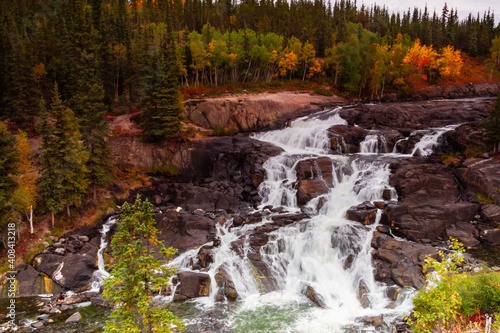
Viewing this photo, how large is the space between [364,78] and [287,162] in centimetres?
3175

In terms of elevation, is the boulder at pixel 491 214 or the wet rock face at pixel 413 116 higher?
the wet rock face at pixel 413 116

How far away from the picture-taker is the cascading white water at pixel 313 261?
16.4 meters

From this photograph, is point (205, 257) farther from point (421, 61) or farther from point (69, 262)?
point (421, 61)

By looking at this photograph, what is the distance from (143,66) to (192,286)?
33402 millimetres

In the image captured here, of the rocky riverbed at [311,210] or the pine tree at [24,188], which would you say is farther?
the pine tree at [24,188]

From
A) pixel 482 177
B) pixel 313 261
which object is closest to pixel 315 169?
pixel 313 261

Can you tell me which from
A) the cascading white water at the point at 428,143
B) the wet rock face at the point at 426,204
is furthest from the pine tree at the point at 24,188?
the cascading white water at the point at 428,143

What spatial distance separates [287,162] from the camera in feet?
108

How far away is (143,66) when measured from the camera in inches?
1698

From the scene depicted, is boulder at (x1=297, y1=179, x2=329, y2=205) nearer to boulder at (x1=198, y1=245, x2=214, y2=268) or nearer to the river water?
the river water

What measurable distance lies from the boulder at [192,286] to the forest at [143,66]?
11922 millimetres

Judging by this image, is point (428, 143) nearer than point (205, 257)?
No

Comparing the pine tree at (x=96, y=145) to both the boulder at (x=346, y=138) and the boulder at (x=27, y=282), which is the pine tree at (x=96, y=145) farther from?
the boulder at (x=346, y=138)

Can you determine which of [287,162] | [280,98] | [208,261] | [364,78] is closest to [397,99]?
[364,78]
